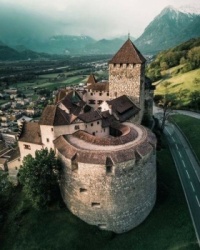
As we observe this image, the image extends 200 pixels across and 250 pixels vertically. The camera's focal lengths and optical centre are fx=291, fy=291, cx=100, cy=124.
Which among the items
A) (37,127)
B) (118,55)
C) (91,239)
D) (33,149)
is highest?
(118,55)

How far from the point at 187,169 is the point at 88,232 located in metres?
19.5

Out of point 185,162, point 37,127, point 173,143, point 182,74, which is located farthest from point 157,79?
point 37,127

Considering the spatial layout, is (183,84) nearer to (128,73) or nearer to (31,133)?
(128,73)

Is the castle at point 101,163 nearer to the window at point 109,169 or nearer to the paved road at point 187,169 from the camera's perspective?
the window at point 109,169

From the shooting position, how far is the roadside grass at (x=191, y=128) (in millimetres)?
53000

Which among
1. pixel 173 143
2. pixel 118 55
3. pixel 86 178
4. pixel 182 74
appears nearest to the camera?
pixel 86 178

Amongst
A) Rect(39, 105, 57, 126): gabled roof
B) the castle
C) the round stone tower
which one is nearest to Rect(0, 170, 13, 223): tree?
the castle

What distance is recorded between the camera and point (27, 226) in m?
33.9

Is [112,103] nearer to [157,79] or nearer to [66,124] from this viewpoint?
[66,124]

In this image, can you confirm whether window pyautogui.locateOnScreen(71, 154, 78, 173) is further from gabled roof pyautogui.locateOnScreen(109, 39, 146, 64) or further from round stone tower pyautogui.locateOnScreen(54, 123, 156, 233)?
gabled roof pyautogui.locateOnScreen(109, 39, 146, 64)

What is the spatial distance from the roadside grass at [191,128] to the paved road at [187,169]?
4.13 ft

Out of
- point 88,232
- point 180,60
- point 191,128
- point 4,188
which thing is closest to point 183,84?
point 180,60

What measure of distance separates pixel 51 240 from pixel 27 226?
3832 millimetres

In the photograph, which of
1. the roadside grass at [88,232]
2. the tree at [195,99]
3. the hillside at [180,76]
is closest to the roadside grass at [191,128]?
the tree at [195,99]
